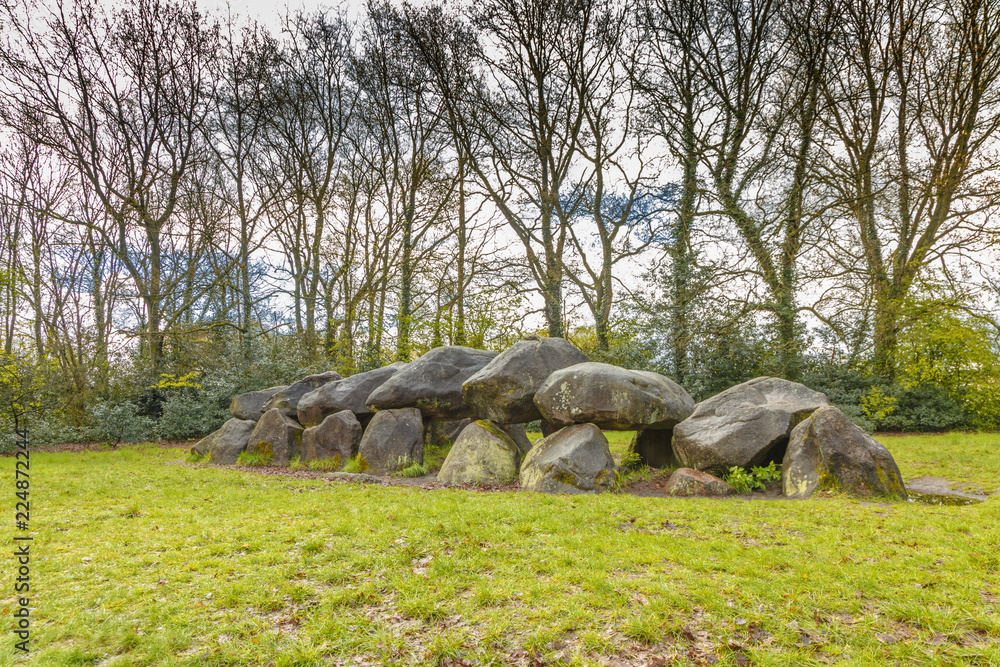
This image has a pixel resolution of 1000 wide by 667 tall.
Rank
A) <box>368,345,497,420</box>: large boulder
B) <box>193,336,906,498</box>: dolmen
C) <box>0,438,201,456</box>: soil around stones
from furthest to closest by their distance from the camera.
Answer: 1. <box>0,438,201,456</box>: soil around stones
2. <box>368,345,497,420</box>: large boulder
3. <box>193,336,906,498</box>: dolmen

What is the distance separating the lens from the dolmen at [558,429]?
857 centimetres

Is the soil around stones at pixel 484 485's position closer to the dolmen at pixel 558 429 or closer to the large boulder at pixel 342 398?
the dolmen at pixel 558 429

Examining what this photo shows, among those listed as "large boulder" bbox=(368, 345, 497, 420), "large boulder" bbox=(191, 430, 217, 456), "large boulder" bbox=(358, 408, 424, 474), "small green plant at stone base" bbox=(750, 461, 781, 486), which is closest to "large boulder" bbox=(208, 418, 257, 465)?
"large boulder" bbox=(191, 430, 217, 456)

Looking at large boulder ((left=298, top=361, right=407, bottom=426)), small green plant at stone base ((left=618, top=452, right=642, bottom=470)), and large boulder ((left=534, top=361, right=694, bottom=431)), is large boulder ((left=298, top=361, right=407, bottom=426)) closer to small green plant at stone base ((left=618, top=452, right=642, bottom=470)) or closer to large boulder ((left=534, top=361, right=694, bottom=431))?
large boulder ((left=534, top=361, right=694, bottom=431))

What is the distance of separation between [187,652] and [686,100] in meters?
21.7

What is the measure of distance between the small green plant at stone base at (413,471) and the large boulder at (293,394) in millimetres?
4725

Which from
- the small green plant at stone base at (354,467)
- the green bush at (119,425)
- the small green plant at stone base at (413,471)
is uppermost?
the green bush at (119,425)

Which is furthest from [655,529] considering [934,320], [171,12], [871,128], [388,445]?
[171,12]

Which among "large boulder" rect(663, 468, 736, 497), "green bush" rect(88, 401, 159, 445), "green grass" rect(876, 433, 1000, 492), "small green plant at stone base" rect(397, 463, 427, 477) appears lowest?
"green grass" rect(876, 433, 1000, 492)

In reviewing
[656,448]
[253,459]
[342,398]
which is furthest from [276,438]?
[656,448]

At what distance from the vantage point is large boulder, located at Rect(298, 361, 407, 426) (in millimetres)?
13102

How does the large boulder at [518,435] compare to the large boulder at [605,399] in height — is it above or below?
below

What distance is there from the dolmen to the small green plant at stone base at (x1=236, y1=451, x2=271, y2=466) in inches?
4.0

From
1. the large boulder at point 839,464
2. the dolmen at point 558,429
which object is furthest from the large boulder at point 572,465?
the large boulder at point 839,464
